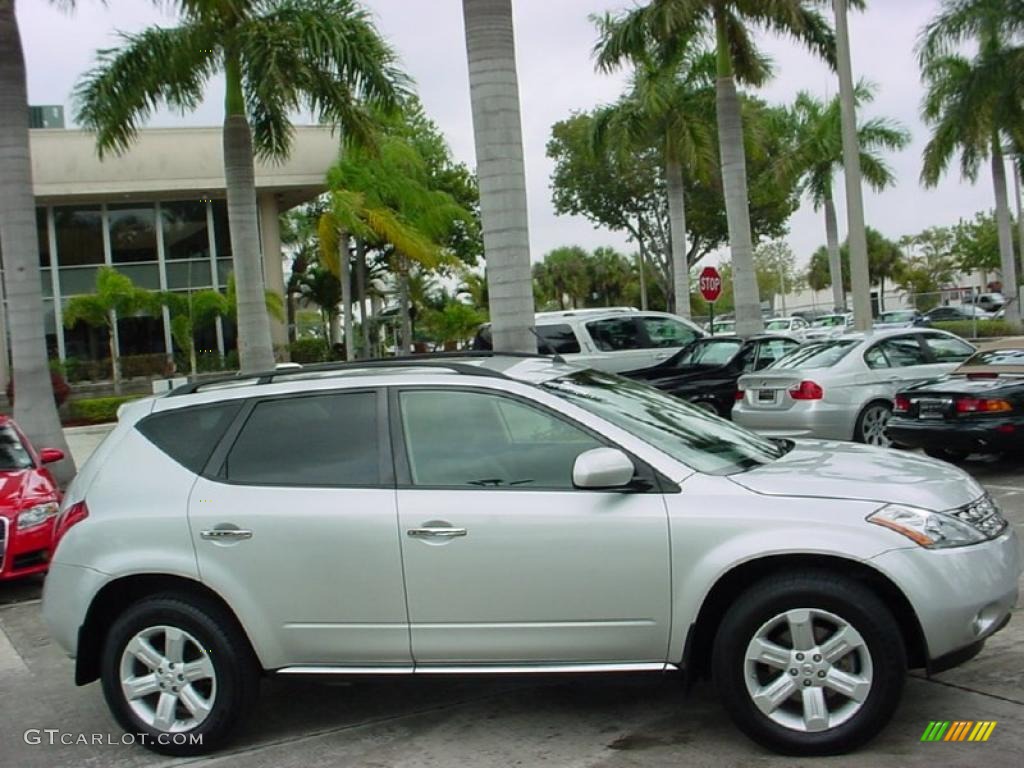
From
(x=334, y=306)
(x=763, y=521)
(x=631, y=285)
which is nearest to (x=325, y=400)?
(x=763, y=521)

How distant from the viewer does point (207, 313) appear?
28.9 metres

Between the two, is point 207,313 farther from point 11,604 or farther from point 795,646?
point 795,646

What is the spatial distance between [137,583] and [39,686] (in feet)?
5.84

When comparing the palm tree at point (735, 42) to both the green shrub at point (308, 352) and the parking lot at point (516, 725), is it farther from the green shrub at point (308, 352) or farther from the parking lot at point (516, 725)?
the green shrub at point (308, 352)

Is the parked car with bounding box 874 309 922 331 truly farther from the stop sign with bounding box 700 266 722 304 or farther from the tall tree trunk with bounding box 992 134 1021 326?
the stop sign with bounding box 700 266 722 304

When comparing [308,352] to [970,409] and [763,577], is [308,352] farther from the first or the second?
[763,577]

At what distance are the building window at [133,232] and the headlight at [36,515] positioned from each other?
24.6m

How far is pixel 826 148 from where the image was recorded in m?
37.8

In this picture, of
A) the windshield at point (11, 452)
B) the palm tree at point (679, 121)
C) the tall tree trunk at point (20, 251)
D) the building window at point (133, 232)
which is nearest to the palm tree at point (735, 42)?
the palm tree at point (679, 121)

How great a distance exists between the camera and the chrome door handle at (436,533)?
440cm

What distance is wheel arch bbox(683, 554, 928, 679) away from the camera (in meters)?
4.14

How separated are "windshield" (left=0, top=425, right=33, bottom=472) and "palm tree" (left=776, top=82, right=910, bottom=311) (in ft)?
101

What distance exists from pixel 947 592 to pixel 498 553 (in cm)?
176

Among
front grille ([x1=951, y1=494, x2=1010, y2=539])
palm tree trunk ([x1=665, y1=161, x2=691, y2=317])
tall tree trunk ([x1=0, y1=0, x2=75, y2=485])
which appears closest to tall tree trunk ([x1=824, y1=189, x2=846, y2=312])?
palm tree trunk ([x1=665, y1=161, x2=691, y2=317])
